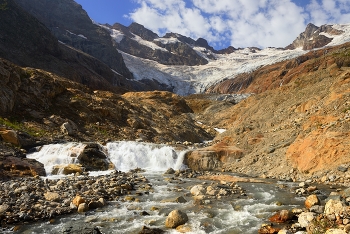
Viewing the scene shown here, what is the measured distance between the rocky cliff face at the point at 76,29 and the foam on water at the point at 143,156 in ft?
374

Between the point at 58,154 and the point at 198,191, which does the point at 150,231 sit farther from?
the point at 58,154

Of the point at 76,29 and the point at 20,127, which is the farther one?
the point at 76,29

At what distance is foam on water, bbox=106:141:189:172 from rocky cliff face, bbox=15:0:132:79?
374 ft

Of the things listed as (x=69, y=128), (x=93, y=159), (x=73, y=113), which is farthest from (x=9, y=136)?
(x=73, y=113)

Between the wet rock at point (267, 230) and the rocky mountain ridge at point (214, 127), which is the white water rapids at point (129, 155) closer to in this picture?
the rocky mountain ridge at point (214, 127)

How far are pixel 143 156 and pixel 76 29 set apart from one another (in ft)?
469

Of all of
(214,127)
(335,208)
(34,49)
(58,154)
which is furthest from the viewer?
(34,49)

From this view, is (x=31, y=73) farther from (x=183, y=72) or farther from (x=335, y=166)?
(x=183, y=72)

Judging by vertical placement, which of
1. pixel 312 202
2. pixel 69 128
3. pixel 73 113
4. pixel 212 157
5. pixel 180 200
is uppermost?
pixel 73 113

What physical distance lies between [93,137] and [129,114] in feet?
31.0

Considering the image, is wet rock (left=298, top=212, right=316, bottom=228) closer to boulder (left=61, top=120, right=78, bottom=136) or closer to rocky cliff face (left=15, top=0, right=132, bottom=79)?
boulder (left=61, top=120, right=78, bottom=136)

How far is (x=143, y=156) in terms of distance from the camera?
82.9 feet

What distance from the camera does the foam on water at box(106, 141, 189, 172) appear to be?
24.2 m

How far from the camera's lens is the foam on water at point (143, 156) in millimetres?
24234
